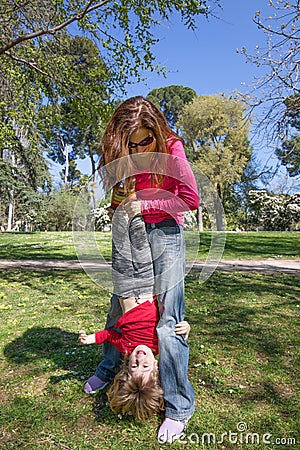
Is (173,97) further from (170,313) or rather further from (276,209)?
(170,313)

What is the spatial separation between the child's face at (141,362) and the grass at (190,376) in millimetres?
425

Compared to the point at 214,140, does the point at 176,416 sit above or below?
below

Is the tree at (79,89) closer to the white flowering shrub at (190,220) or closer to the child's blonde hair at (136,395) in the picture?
the white flowering shrub at (190,220)

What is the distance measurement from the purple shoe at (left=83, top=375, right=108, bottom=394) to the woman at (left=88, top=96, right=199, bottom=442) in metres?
0.71

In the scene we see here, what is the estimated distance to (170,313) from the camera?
262cm

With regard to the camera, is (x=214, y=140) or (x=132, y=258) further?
(x=214, y=140)

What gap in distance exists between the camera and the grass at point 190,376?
2631 millimetres

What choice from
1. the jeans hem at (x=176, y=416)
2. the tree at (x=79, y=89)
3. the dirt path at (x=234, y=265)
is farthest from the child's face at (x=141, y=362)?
the tree at (x=79, y=89)

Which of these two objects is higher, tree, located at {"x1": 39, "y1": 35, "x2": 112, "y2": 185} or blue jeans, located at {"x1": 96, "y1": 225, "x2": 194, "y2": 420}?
tree, located at {"x1": 39, "y1": 35, "x2": 112, "y2": 185}

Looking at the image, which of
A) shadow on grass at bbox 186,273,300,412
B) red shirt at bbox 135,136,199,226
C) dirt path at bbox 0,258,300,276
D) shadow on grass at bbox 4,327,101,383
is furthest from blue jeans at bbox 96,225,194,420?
dirt path at bbox 0,258,300,276

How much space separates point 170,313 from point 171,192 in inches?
30.4

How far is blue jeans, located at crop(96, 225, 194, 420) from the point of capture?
2605 mm

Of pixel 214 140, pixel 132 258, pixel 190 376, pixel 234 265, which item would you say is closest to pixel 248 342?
pixel 190 376

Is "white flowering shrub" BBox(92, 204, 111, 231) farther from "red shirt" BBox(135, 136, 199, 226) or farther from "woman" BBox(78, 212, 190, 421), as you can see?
"red shirt" BBox(135, 136, 199, 226)
